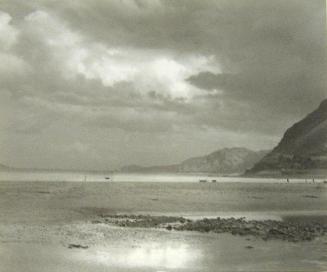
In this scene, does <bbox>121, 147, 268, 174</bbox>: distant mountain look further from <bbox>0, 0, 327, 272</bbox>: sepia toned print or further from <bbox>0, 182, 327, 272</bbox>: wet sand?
<bbox>0, 182, 327, 272</bbox>: wet sand

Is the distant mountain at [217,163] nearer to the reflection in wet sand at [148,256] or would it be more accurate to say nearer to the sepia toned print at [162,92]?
the sepia toned print at [162,92]

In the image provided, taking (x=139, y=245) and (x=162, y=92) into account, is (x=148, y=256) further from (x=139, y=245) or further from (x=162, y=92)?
(x=162, y=92)

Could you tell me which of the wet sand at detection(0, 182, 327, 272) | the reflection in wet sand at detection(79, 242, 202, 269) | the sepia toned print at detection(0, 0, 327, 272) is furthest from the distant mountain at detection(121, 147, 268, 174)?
the reflection in wet sand at detection(79, 242, 202, 269)

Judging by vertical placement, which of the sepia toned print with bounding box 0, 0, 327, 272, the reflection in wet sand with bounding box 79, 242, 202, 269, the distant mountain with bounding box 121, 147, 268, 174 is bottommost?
the reflection in wet sand with bounding box 79, 242, 202, 269

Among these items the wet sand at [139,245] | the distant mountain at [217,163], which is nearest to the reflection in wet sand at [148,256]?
the wet sand at [139,245]

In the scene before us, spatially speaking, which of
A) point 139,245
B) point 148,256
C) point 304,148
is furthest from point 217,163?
point 148,256

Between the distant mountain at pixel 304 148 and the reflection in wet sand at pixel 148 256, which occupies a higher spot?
the distant mountain at pixel 304 148
